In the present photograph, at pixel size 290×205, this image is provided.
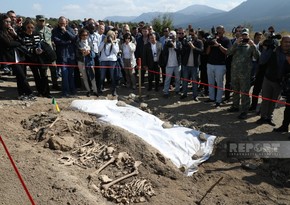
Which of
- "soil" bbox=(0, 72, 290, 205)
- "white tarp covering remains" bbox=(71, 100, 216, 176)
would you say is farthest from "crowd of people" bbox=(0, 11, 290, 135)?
"white tarp covering remains" bbox=(71, 100, 216, 176)

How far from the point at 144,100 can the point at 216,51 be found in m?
2.84

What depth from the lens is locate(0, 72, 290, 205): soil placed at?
4973mm

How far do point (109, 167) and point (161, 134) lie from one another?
1622 millimetres

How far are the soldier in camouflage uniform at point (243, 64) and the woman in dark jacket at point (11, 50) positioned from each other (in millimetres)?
5904

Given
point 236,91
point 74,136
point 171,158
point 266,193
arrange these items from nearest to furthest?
point 266,193 → point 171,158 → point 74,136 → point 236,91

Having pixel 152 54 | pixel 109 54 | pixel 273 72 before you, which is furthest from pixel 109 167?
pixel 152 54

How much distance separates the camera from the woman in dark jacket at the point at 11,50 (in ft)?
27.2

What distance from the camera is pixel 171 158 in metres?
6.35

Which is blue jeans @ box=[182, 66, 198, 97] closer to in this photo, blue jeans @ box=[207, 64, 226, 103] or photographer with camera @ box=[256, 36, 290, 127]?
blue jeans @ box=[207, 64, 226, 103]

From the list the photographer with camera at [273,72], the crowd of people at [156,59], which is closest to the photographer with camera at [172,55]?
the crowd of people at [156,59]

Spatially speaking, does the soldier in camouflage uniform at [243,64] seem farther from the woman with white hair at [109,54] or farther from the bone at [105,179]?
the bone at [105,179]

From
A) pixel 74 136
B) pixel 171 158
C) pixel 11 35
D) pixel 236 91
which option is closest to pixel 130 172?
pixel 171 158

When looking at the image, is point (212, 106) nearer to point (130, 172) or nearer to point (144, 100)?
point (144, 100)

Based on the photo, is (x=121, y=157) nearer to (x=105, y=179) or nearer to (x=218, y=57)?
(x=105, y=179)
